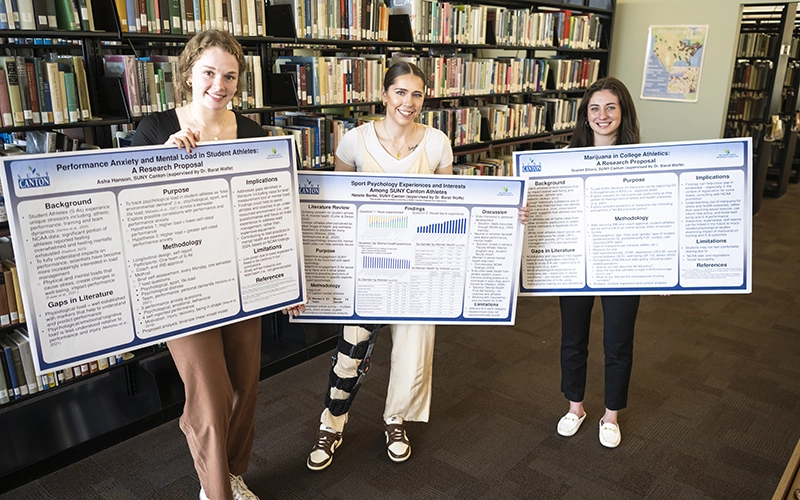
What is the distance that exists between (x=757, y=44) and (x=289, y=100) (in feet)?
24.2

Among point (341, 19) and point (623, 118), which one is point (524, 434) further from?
point (341, 19)

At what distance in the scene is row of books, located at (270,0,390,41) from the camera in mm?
3494

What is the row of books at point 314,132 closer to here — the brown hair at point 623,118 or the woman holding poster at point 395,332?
the woman holding poster at point 395,332

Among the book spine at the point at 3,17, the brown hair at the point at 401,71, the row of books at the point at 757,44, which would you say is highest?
the row of books at the point at 757,44

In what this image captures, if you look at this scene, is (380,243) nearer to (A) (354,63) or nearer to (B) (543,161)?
(B) (543,161)

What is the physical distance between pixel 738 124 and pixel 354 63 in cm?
702

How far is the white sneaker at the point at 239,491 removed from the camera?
7.50ft

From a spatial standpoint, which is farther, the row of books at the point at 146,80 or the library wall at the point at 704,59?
the library wall at the point at 704,59

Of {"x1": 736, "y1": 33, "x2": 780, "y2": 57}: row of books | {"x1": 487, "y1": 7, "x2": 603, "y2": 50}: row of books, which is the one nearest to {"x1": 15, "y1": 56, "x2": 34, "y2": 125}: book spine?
{"x1": 487, "y1": 7, "x2": 603, "y2": 50}: row of books

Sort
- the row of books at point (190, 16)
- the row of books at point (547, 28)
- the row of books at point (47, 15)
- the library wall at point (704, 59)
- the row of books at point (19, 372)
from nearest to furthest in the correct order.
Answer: the row of books at point (47, 15), the row of books at point (19, 372), the row of books at point (190, 16), the row of books at point (547, 28), the library wall at point (704, 59)

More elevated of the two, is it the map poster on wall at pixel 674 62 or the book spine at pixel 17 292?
the map poster on wall at pixel 674 62

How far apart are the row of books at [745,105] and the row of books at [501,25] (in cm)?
319

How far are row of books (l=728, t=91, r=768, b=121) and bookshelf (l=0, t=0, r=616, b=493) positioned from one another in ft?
11.0

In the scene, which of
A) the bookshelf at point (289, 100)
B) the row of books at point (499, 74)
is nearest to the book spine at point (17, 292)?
the bookshelf at point (289, 100)
